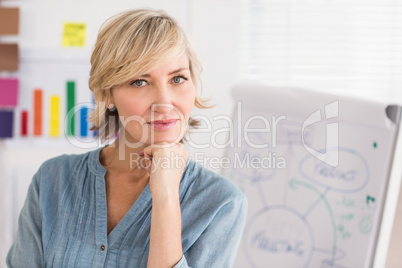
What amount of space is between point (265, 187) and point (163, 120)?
2.06 ft

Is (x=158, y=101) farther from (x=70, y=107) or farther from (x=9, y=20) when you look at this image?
(x=9, y=20)

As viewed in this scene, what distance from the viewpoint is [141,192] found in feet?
3.68

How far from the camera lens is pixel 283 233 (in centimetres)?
151

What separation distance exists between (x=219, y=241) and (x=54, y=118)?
4.44ft

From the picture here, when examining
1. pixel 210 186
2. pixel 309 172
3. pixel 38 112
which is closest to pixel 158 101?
pixel 210 186

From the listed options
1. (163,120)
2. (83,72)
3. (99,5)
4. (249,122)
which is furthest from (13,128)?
(163,120)

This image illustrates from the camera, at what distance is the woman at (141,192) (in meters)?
1.01

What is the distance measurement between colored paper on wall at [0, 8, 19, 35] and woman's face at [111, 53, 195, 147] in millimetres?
1198

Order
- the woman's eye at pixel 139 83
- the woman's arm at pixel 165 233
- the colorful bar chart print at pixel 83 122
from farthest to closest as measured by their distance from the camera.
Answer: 1. the colorful bar chart print at pixel 83 122
2. the woman's eye at pixel 139 83
3. the woman's arm at pixel 165 233

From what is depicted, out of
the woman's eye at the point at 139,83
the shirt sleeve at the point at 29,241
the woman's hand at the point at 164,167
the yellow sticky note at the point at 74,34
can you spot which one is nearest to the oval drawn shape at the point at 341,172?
the woman's hand at the point at 164,167

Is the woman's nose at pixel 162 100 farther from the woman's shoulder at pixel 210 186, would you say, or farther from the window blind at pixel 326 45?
the window blind at pixel 326 45

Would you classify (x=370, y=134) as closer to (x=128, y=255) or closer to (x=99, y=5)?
(x=128, y=255)

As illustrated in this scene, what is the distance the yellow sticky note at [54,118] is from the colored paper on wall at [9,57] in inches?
8.8

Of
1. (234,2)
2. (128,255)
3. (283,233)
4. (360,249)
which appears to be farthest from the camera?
(234,2)
